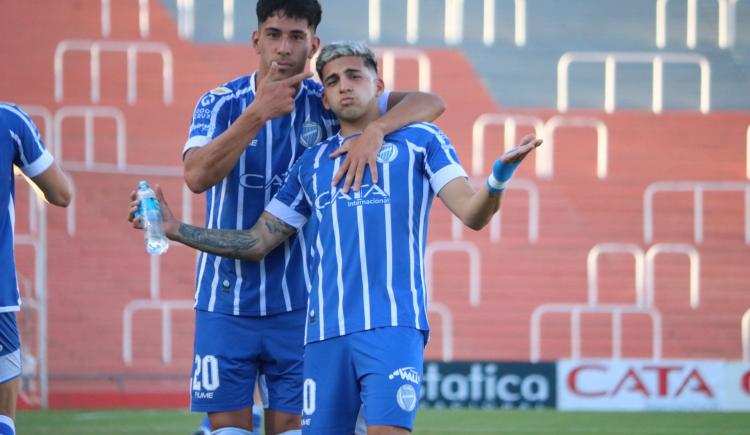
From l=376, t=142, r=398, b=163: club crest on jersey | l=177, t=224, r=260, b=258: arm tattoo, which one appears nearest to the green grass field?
l=177, t=224, r=260, b=258: arm tattoo

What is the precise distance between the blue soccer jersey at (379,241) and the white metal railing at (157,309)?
1019 centimetres

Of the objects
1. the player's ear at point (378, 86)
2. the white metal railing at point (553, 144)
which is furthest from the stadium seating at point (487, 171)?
the player's ear at point (378, 86)

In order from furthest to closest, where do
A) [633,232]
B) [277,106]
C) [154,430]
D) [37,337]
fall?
[633,232], [37,337], [154,430], [277,106]

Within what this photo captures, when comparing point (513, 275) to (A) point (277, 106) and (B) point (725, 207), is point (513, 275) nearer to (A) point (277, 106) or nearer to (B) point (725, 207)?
(B) point (725, 207)

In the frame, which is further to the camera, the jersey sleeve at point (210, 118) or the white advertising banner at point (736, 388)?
the white advertising banner at point (736, 388)

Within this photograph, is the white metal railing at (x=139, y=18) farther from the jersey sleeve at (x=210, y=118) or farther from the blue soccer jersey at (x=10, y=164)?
the blue soccer jersey at (x=10, y=164)

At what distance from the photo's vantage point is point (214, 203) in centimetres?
493

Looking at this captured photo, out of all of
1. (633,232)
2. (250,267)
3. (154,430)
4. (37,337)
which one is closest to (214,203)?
(250,267)

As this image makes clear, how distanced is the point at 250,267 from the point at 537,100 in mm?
11221

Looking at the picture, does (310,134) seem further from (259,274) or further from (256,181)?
(259,274)

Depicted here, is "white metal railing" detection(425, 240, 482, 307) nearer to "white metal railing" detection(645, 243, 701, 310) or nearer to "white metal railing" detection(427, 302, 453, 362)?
"white metal railing" detection(427, 302, 453, 362)

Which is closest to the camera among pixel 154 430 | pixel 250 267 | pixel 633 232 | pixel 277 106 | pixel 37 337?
pixel 277 106

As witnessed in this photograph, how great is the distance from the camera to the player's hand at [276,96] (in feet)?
15.0

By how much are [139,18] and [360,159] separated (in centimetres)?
1183
